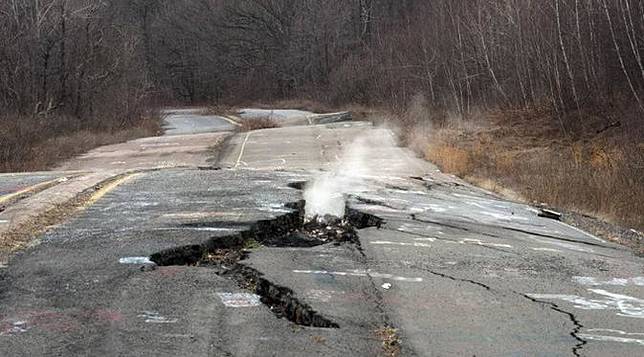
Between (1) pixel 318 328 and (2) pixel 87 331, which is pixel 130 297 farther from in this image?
(1) pixel 318 328

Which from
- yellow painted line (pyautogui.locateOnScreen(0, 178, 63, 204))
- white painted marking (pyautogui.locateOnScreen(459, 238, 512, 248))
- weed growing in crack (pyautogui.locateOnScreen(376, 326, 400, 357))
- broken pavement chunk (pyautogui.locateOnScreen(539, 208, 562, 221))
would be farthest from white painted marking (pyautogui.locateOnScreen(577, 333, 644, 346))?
broken pavement chunk (pyautogui.locateOnScreen(539, 208, 562, 221))

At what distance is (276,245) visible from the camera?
23.3ft

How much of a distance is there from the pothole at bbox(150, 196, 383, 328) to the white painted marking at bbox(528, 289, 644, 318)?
6.59ft

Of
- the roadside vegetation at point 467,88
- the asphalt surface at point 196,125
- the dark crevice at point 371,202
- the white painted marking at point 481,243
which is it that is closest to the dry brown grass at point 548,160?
the roadside vegetation at point 467,88

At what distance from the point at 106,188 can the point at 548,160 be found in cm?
1285

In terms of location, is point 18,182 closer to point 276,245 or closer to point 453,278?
point 276,245

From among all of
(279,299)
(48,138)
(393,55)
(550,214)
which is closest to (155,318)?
(279,299)

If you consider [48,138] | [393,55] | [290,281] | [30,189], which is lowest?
[48,138]

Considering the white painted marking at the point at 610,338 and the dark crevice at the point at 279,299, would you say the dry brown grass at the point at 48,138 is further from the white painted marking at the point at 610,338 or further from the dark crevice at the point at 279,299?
the white painted marking at the point at 610,338

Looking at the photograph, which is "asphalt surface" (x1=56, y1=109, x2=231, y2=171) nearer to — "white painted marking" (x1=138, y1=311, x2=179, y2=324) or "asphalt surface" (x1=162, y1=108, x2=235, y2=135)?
"asphalt surface" (x1=162, y1=108, x2=235, y2=135)

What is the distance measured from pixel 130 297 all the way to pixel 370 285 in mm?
1847

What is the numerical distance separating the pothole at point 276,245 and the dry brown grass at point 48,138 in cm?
1334

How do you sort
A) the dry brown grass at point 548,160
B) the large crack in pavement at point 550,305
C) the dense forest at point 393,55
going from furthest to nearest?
the dense forest at point 393,55 < the dry brown grass at point 548,160 < the large crack in pavement at point 550,305

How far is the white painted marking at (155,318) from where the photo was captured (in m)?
4.53
